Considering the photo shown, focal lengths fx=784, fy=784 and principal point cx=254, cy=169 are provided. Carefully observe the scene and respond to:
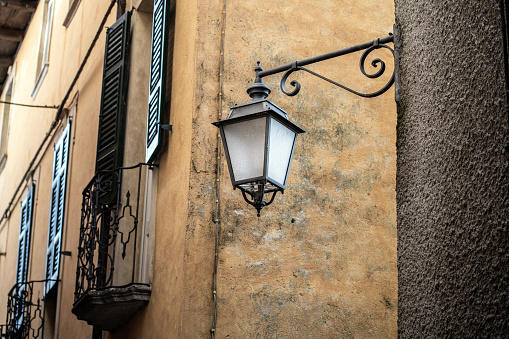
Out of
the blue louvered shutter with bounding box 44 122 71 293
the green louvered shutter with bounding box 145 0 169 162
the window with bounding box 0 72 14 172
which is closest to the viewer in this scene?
the green louvered shutter with bounding box 145 0 169 162

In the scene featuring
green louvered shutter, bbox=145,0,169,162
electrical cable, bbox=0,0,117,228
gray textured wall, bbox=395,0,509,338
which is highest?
electrical cable, bbox=0,0,117,228

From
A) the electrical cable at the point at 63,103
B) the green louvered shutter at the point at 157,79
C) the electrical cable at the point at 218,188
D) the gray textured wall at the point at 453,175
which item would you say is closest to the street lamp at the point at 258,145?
the gray textured wall at the point at 453,175

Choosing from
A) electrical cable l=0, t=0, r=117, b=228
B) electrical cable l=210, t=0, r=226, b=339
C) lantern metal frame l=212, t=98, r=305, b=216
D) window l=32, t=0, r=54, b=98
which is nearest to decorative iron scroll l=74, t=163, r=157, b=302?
electrical cable l=210, t=0, r=226, b=339

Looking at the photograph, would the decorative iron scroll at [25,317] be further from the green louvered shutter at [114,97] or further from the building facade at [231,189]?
the green louvered shutter at [114,97]

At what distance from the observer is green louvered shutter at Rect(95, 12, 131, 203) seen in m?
7.94

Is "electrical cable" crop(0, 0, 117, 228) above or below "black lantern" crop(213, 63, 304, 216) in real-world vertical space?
above

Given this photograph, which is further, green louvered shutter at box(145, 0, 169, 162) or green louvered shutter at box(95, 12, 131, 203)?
green louvered shutter at box(95, 12, 131, 203)

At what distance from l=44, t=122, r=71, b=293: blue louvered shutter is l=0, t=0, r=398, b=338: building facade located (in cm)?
201

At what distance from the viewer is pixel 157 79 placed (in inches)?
286

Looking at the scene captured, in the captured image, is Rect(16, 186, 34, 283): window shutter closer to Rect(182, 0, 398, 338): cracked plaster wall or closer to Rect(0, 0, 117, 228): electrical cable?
Rect(0, 0, 117, 228): electrical cable

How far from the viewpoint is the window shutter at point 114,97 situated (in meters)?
7.94

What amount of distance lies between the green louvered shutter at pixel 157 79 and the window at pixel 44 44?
288 inches

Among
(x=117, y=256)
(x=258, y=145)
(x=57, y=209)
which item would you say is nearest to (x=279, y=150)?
(x=258, y=145)

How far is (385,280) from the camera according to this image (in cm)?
688
